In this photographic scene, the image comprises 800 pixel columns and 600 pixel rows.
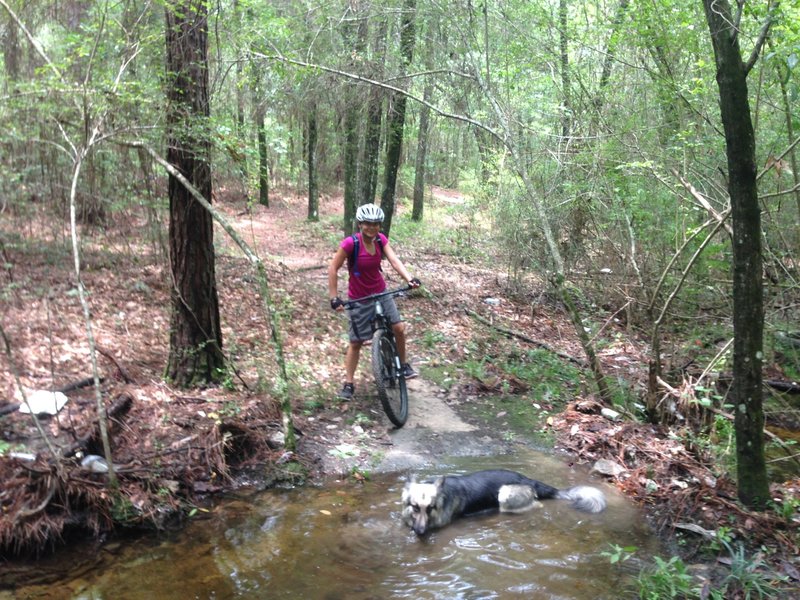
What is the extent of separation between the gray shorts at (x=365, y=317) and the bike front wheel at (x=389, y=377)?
207 millimetres

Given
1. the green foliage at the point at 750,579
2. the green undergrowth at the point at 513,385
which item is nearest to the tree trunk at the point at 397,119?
the green undergrowth at the point at 513,385

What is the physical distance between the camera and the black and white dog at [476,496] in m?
4.41

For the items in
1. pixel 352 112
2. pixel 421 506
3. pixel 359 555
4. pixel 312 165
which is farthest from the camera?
pixel 312 165

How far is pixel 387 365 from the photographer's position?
6.44 m

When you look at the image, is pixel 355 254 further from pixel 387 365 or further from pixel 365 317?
pixel 387 365

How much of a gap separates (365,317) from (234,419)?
6.15 feet

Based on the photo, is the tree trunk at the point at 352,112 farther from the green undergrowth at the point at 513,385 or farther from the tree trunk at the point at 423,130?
the green undergrowth at the point at 513,385

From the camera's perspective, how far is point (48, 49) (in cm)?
575

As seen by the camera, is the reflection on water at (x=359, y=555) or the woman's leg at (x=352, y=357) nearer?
the reflection on water at (x=359, y=555)

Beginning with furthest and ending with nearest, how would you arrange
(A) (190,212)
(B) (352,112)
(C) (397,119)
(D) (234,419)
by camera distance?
(C) (397,119) → (B) (352,112) → (A) (190,212) → (D) (234,419)

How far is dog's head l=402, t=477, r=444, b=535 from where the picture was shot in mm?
4371

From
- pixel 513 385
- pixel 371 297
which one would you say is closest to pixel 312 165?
pixel 513 385

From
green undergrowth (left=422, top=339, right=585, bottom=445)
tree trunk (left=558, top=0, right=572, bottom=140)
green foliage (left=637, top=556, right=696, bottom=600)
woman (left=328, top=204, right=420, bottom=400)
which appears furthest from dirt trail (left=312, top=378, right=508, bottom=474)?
tree trunk (left=558, top=0, right=572, bottom=140)

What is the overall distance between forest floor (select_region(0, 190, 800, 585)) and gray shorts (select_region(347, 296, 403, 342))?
0.85 metres
